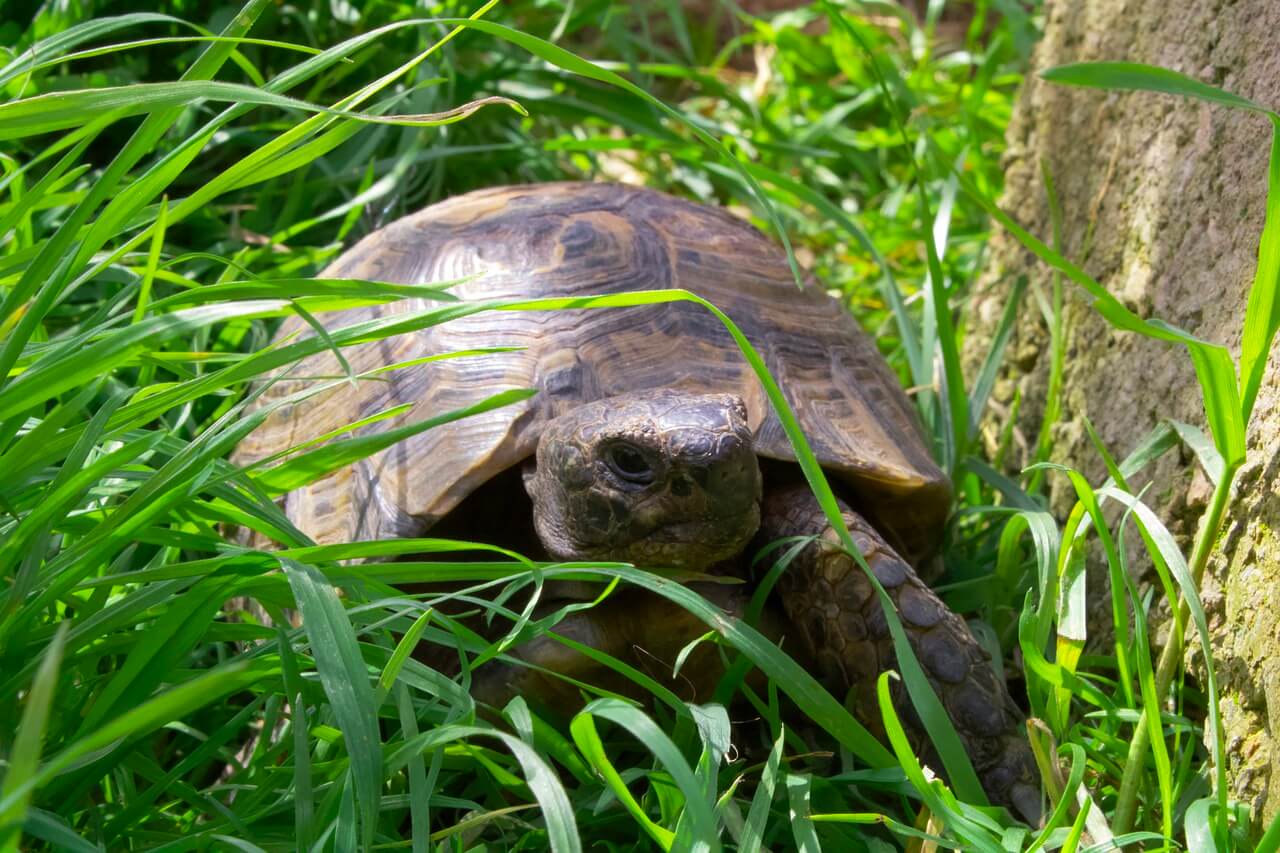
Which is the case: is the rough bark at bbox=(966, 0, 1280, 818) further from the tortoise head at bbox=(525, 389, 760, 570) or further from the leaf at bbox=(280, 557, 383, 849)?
the leaf at bbox=(280, 557, 383, 849)

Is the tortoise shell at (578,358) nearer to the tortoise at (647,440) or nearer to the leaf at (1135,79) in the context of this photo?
the tortoise at (647,440)

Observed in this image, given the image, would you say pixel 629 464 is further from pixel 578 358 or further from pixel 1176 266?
pixel 1176 266

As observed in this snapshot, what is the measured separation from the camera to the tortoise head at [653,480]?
178 centimetres

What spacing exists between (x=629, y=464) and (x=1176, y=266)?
0.98 m

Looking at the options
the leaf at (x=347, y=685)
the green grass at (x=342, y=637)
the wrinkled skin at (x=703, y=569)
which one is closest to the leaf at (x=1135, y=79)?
the green grass at (x=342, y=637)

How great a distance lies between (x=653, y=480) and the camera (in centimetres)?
182

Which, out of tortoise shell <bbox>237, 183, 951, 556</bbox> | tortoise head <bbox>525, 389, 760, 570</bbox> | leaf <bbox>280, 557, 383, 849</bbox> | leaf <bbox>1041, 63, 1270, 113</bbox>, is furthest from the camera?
tortoise shell <bbox>237, 183, 951, 556</bbox>

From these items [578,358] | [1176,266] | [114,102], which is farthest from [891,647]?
[114,102]

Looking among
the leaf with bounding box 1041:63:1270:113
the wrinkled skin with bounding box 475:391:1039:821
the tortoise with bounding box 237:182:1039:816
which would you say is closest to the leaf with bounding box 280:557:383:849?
the tortoise with bounding box 237:182:1039:816

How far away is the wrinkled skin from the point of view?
1.80m

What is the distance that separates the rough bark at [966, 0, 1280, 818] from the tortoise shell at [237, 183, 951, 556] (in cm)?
38

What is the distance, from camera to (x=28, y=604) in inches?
57.0

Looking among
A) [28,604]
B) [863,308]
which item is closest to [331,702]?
[28,604]

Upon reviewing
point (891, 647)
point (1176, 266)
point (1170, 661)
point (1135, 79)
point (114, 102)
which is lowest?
point (891, 647)
